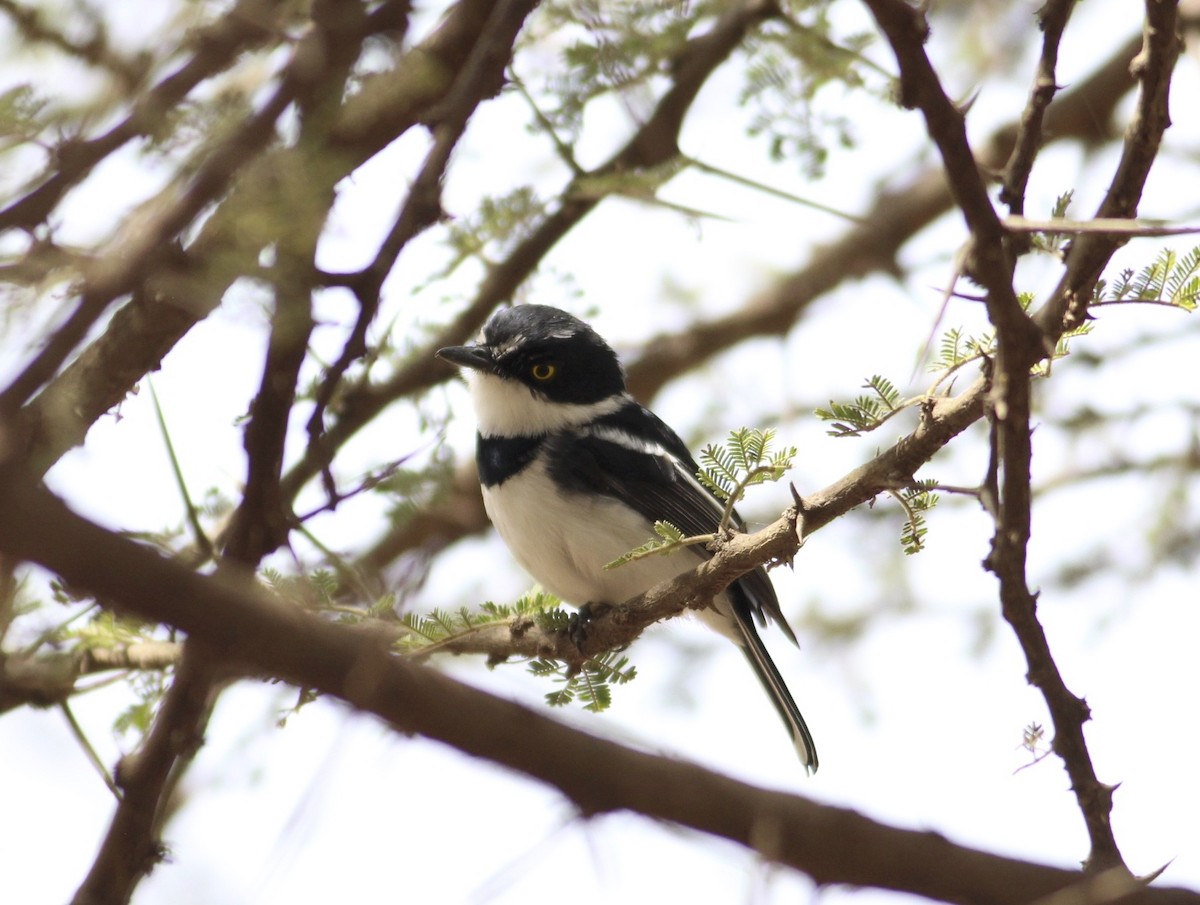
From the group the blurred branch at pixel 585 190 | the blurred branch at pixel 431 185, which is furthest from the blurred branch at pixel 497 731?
the blurred branch at pixel 585 190

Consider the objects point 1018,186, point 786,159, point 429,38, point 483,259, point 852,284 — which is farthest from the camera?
point 852,284

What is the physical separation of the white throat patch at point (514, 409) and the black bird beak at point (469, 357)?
3.1 inches

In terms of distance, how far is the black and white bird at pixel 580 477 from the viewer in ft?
16.5

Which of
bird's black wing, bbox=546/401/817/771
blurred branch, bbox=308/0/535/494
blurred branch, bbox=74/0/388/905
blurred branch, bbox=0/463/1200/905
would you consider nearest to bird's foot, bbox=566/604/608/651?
bird's black wing, bbox=546/401/817/771

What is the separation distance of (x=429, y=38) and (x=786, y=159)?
2217 mm

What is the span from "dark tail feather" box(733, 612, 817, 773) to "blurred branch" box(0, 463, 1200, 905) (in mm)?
3521

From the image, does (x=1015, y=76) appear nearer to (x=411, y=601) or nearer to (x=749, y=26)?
(x=749, y=26)

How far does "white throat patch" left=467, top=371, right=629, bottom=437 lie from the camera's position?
5.51 meters

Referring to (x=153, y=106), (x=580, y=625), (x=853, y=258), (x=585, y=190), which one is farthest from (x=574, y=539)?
(x=853, y=258)

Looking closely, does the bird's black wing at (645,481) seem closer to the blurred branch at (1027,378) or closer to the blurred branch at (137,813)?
the blurred branch at (137,813)

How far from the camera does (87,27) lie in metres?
3.62

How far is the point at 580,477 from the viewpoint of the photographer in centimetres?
518

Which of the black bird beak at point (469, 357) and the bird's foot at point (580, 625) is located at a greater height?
the black bird beak at point (469, 357)

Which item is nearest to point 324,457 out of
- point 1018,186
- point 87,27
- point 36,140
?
point 36,140
